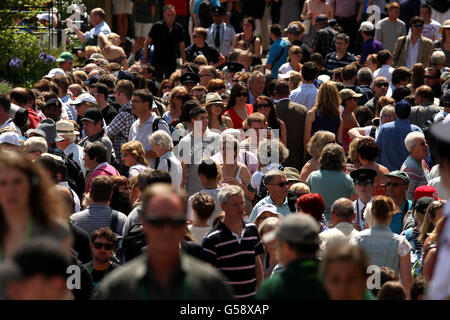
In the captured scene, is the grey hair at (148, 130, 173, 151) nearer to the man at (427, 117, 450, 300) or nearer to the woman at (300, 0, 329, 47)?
the man at (427, 117, 450, 300)

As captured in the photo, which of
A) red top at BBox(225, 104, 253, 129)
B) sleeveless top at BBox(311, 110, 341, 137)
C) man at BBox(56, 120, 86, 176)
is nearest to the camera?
man at BBox(56, 120, 86, 176)

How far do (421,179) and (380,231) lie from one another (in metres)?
2.79

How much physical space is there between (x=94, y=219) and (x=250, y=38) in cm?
1134

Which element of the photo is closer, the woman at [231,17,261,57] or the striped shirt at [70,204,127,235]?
the striped shirt at [70,204,127,235]

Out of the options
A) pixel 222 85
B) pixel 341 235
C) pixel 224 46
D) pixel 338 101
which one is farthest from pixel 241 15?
pixel 341 235

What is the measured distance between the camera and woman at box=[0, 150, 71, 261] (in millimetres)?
4062

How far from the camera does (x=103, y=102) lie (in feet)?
36.5

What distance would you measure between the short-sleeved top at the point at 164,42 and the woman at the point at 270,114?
5810 millimetres

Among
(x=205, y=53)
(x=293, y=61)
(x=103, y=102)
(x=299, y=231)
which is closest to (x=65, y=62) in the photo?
(x=205, y=53)

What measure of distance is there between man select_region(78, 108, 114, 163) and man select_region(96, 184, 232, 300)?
5571mm

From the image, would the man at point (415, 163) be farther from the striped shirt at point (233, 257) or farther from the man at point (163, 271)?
the man at point (163, 271)

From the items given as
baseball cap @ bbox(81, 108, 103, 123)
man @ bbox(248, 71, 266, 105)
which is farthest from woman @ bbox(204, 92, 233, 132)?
man @ bbox(248, 71, 266, 105)

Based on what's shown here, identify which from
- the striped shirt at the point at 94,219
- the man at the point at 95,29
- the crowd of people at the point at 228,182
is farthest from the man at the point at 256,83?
the man at the point at 95,29

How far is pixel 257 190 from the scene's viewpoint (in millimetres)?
8742
